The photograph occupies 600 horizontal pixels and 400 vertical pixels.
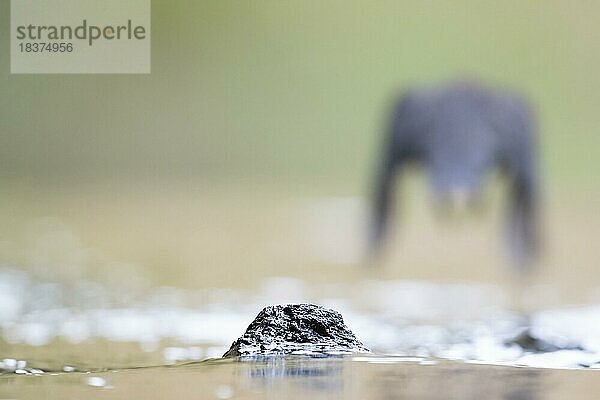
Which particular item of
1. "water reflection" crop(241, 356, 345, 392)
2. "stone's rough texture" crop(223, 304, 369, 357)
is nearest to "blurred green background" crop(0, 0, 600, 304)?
"stone's rough texture" crop(223, 304, 369, 357)

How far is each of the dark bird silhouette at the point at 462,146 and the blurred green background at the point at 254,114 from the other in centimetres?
7

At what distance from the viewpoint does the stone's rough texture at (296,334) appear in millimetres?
1698

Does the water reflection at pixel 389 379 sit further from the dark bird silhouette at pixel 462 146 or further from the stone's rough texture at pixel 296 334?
the dark bird silhouette at pixel 462 146

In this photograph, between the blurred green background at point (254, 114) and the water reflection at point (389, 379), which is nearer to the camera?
the water reflection at point (389, 379)

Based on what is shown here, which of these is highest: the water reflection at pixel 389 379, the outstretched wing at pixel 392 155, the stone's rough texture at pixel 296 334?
the outstretched wing at pixel 392 155

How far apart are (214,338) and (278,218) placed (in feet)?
2.07

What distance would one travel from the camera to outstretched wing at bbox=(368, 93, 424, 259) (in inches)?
134

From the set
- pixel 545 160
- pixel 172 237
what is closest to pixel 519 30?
pixel 545 160

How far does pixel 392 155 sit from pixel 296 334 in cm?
180

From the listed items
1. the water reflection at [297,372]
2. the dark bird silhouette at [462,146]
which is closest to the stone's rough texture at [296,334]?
the water reflection at [297,372]

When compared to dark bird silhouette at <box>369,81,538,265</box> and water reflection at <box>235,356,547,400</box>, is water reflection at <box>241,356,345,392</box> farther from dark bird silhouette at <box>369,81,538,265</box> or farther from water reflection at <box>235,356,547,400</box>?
dark bird silhouette at <box>369,81,538,265</box>

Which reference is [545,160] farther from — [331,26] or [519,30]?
[331,26]

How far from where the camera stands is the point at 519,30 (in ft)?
11.4

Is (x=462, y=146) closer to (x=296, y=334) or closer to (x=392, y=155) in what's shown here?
(x=392, y=155)
